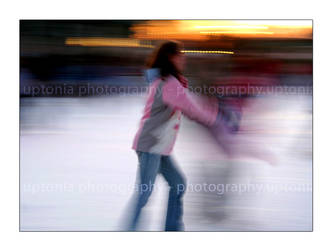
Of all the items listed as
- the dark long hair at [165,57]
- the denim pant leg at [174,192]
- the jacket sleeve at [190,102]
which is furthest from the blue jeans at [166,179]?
the dark long hair at [165,57]

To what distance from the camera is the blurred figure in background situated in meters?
3.36

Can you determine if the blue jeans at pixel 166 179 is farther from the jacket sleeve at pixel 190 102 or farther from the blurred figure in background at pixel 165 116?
the jacket sleeve at pixel 190 102

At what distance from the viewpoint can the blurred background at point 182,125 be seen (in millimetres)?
3451

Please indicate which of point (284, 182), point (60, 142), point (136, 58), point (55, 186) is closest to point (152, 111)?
point (136, 58)

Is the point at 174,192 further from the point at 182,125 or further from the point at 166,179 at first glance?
the point at 182,125

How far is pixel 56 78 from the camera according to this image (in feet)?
11.4

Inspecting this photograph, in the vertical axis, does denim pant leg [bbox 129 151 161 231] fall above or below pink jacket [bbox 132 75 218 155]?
below

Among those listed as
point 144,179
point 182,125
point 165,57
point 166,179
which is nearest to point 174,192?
point 166,179

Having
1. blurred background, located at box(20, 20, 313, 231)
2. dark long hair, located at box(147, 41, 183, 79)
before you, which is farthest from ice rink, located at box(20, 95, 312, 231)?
dark long hair, located at box(147, 41, 183, 79)

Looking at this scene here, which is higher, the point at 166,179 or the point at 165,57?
the point at 165,57

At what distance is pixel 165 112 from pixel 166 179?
1.82 ft

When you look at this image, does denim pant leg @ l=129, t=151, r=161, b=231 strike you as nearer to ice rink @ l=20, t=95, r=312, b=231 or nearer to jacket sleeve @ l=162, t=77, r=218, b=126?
ice rink @ l=20, t=95, r=312, b=231

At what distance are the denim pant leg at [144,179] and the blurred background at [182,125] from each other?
7cm

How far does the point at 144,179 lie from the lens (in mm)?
3434
